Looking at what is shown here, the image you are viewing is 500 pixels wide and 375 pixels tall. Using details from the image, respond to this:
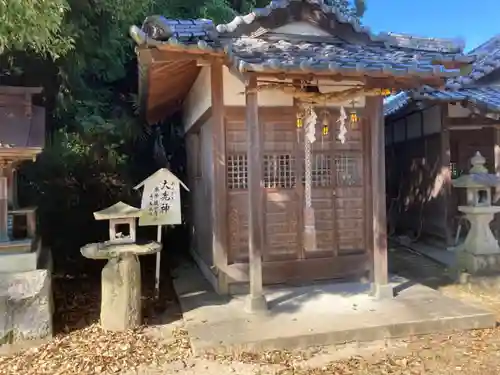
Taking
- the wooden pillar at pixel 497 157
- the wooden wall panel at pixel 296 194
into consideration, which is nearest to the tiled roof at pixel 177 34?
the wooden wall panel at pixel 296 194

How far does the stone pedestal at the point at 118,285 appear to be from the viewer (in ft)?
19.6

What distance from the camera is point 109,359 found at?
17.1 feet

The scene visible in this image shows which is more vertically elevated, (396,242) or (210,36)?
(210,36)

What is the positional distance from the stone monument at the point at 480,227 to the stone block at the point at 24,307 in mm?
7141

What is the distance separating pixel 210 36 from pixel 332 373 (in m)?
4.35

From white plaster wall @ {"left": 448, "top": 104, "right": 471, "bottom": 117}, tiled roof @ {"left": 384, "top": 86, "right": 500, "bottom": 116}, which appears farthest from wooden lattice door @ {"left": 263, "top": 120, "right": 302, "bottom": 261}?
white plaster wall @ {"left": 448, "top": 104, "right": 471, "bottom": 117}

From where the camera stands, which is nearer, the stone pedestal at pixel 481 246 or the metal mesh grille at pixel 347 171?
the metal mesh grille at pixel 347 171

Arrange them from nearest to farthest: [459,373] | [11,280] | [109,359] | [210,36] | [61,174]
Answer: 1. [459,373]
2. [109,359]
3. [11,280]
4. [210,36]
5. [61,174]

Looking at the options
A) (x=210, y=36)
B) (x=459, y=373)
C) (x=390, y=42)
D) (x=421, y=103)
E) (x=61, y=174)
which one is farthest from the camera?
(x=421, y=103)

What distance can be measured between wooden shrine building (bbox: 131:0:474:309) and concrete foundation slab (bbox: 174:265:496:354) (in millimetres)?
340

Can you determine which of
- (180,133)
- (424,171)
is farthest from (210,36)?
(424,171)

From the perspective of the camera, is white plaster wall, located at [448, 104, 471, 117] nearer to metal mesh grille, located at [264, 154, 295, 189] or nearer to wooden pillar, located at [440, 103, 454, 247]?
wooden pillar, located at [440, 103, 454, 247]

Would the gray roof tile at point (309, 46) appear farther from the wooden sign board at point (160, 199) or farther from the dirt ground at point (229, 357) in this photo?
the dirt ground at point (229, 357)

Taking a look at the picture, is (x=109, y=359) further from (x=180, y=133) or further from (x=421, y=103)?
(x=421, y=103)
